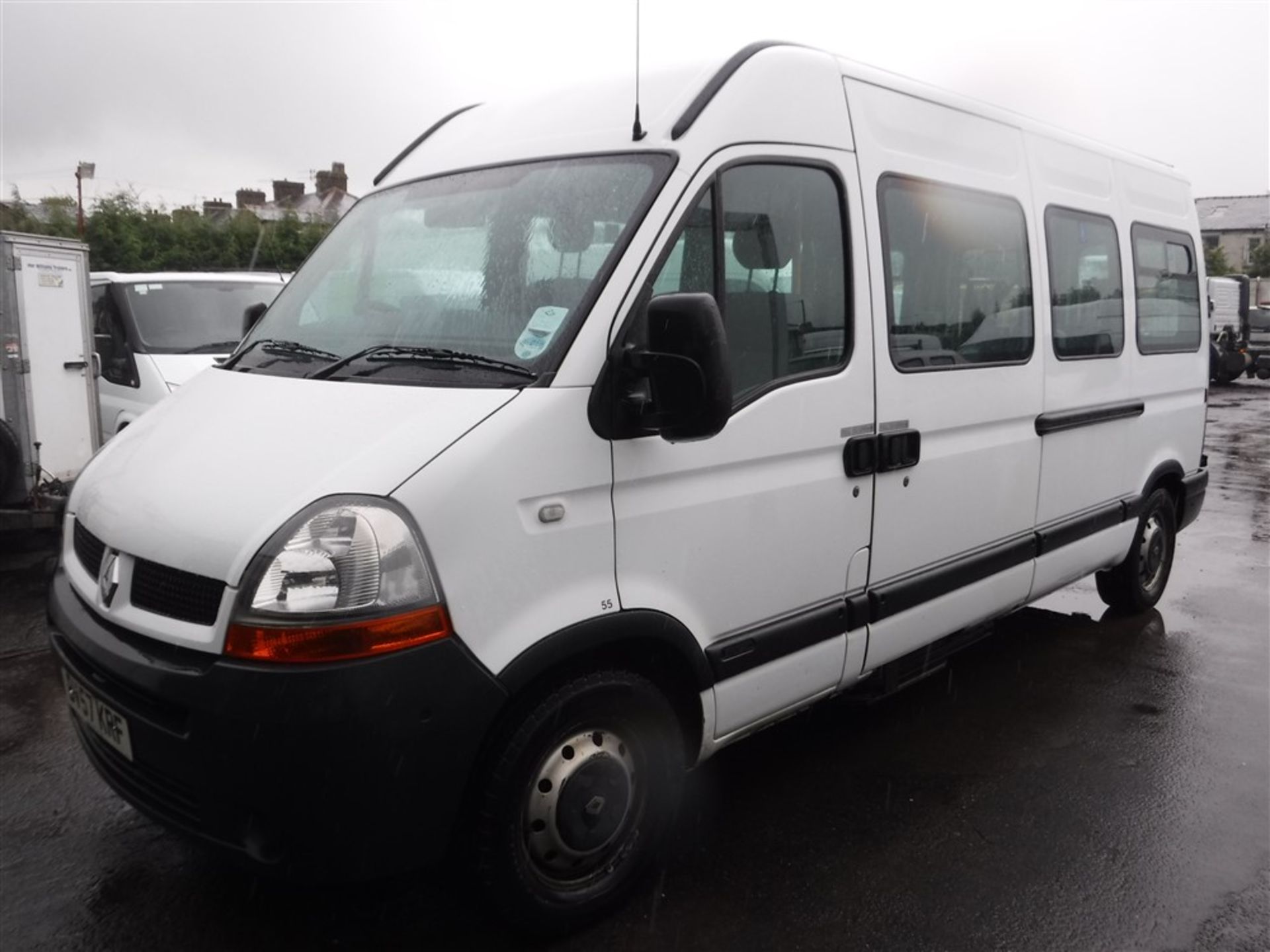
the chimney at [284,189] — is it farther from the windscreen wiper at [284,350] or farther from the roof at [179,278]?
the windscreen wiper at [284,350]

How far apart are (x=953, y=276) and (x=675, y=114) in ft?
4.94

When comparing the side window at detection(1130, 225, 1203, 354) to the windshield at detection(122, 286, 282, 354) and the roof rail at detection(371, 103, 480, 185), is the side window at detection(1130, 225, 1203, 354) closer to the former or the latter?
the roof rail at detection(371, 103, 480, 185)

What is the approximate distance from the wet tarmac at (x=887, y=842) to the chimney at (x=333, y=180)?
31.4m

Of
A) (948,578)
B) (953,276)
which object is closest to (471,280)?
(953,276)

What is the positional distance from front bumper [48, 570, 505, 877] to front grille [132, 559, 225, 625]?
0.27 ft

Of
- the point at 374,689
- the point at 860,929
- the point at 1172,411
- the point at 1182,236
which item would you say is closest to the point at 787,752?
the point at 860,929

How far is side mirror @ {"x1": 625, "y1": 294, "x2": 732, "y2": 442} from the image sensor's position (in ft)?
8.42

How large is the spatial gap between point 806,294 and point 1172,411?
137 inches

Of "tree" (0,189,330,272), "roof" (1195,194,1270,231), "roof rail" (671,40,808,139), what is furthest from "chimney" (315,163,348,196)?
"roof" (1195,194,1270,231)

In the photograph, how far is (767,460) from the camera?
3.19 meters

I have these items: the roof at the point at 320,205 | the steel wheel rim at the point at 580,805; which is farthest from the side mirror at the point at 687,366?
the roof at the point at 320,205

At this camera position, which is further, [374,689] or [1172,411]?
[1172,411]

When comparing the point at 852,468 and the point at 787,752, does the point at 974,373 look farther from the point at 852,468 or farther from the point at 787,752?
the point at 787,752

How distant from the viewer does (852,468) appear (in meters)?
3.49
